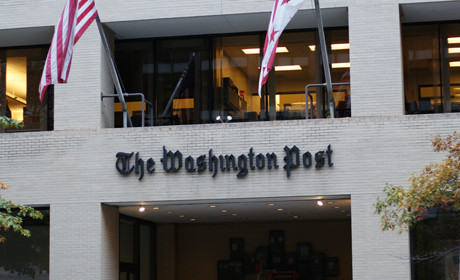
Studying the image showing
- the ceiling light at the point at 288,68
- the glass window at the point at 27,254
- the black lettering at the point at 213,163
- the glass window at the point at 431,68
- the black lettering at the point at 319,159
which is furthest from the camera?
the ceiling light at the point at 288,68

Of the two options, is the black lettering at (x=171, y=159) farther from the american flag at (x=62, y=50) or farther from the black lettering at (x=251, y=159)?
the american flag at (x=62, y=50)

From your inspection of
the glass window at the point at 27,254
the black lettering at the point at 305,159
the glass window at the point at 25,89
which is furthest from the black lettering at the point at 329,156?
the glass window at the point at 25,89

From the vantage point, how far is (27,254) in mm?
22781

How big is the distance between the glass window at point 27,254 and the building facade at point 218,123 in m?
0.08

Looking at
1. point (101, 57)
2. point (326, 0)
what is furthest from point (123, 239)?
point (326, 0)

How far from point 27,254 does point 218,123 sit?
6436mm

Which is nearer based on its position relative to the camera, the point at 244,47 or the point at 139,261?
the point at 244,47

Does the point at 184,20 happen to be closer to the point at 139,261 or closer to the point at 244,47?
the point at 244,47

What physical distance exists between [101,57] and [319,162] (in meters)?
6.69

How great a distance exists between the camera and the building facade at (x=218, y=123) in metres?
20.8

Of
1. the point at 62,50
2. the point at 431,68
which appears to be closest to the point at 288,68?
the point at 431,68

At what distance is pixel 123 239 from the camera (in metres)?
25.5

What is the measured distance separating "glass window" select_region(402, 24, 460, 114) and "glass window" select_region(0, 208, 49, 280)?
35.7 feet

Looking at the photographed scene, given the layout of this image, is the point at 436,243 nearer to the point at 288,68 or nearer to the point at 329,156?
the point at 329,156
